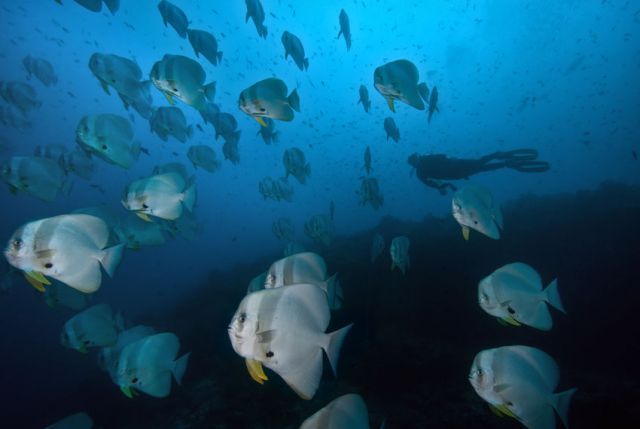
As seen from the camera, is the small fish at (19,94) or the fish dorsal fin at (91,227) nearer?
the fish dorsal fin at (91,227)

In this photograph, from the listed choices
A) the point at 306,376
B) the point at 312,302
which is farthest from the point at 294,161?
the point at 306,376

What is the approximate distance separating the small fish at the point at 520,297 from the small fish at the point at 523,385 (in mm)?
517

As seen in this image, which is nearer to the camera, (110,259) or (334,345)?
(334,345)

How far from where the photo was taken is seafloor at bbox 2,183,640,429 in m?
5.12

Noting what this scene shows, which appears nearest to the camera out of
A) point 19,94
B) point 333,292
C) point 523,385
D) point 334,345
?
point 334,345

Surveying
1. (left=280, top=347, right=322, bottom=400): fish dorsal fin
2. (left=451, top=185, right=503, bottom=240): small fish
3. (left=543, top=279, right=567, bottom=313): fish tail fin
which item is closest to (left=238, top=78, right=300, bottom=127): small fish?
(left=451, top=185, right=503, bottom=240): small fish

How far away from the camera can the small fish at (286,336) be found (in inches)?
73.3

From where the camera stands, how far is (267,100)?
397 centimetres

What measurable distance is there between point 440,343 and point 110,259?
6.51 meters

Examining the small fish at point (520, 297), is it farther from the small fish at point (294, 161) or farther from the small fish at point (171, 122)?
the small fish at point (171, 122)

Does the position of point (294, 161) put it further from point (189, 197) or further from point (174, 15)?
point (174, 15)

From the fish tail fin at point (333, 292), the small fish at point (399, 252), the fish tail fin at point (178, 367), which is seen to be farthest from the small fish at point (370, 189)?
the fish tail fin at point (178, 367)

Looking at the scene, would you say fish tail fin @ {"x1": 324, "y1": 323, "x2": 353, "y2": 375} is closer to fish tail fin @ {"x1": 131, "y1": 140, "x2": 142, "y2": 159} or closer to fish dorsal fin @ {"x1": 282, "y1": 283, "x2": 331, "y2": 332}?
fish dorsal fin @ {"x1": 282, "y1": 283, "x2": 331, "y2": 332}

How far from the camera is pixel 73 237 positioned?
2520 millimetres
